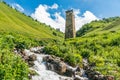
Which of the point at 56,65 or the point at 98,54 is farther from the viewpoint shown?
the point at 98,54

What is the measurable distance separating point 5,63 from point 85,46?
2547 centimetres

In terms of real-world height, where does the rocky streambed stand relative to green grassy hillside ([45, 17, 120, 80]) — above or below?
below

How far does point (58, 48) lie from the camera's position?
5247cm

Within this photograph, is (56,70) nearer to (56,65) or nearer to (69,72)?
(56,65)

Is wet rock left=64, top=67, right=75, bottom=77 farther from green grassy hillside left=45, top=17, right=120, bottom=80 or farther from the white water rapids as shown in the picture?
green grassy hillside left=45, top=17, right=120, bottom=80

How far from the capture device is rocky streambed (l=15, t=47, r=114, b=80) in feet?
138

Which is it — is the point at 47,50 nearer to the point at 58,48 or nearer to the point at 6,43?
the point at 58,48

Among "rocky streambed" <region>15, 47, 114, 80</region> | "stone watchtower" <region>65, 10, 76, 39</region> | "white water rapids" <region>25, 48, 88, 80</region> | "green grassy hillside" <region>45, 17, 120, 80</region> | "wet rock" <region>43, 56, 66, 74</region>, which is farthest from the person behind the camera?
"stone watchtower" <region>65, 10, 76, 39</region>

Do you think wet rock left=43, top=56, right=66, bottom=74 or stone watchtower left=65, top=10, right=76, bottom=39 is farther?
stone watchtower left=65, top=10, right=76, bottom=39

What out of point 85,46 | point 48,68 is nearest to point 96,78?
point 48,68

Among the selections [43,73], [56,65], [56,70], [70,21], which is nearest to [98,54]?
[56,65]

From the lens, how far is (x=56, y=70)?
44.1 meters

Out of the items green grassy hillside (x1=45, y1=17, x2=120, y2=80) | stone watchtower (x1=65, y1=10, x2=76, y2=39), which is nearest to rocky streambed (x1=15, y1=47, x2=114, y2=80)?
green grassy hillside (x1=45, y1=17, x2=120, y2=80)

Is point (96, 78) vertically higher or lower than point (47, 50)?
lower
